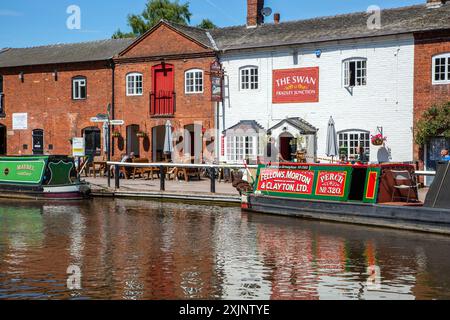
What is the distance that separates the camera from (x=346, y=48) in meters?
24.2

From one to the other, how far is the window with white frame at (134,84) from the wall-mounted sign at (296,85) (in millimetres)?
6840

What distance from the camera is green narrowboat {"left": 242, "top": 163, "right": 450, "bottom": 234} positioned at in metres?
14.3

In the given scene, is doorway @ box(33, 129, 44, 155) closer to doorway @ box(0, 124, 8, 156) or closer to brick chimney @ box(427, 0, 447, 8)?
doorway @ box(0, 124, 8, 156)

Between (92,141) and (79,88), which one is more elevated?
(79,88)

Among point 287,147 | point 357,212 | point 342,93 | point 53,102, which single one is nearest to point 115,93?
point 53,102

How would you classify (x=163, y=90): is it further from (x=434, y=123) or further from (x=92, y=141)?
(x=434, y=123)

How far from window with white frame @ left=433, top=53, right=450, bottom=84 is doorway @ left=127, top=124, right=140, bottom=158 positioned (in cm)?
1375

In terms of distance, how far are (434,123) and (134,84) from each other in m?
13.9

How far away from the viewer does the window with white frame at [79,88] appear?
102ft

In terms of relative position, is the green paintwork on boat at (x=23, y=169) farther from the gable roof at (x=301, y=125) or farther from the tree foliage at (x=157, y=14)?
the tree foliage at (x=157, y=14)

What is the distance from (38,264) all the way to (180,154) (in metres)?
17.8

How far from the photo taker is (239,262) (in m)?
10.9
